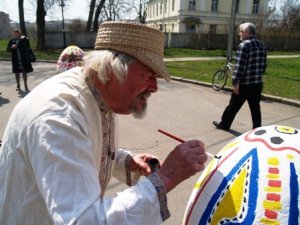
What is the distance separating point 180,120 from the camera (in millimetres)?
7387

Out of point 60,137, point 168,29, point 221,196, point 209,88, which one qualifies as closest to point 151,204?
point 60,137

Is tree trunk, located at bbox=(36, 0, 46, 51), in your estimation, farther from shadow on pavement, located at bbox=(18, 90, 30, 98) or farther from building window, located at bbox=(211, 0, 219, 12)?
building window, located at bbox=(211, 0, 219, 12)

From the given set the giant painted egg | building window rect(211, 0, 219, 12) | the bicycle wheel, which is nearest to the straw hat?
the giant painted egg

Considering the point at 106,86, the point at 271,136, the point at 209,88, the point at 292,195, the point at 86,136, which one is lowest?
the point at 209,88

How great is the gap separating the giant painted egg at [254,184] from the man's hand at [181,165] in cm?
31

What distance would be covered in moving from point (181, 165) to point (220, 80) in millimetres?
10011

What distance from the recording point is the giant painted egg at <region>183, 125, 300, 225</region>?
5.32 ft

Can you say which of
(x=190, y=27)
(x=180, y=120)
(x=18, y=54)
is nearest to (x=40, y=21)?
(x=18, y=54)

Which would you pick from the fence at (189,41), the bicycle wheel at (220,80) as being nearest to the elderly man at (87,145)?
the bicycle wheel at (220,80)

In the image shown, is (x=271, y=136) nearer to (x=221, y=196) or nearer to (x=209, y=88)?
(x=221, y=196)

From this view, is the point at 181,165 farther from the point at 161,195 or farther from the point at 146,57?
the point at 146,57

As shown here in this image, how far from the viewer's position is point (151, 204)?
1.36 metres

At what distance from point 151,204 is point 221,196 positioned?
52 cm

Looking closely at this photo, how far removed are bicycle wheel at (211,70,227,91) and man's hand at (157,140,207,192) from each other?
9761 millimetres
